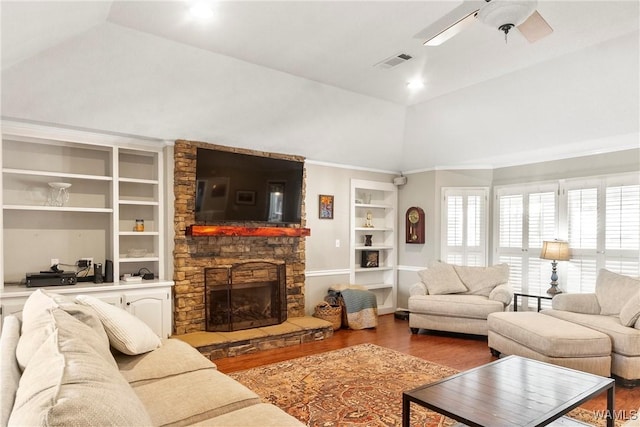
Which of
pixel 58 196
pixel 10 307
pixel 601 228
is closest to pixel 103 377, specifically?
pixel 10 307

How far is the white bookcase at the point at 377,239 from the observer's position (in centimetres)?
662

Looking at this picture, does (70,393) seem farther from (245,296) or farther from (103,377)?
(245,296)

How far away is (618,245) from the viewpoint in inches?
191

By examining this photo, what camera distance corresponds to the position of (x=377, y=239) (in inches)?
275

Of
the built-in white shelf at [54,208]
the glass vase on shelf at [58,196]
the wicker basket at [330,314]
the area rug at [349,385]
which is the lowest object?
the area rug at [349,385]

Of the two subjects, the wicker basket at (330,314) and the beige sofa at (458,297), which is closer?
the beige sofa at (458,297)

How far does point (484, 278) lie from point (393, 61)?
3303mm

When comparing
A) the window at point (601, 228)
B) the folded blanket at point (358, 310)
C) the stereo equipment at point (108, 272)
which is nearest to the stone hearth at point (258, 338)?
the folded blanket at point (358, 310)

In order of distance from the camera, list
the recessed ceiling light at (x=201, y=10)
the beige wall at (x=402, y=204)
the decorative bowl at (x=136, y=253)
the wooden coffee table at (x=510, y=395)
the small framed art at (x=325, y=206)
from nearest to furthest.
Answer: the wooden coffee table at (x=510, y=395) < the recessed ceiling light at (x=201, y=10) < the decorative bowl at (x=136, y=253) < the beige wall at (x=402, y=204) < the small framed art at (x=325, y=206)

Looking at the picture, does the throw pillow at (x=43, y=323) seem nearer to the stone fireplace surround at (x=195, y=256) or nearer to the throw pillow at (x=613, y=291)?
the stone fireplace surround at (x=195, y=256)

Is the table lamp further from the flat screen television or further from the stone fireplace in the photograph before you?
the stone fireplace

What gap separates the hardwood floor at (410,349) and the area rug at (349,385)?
22 centimetres

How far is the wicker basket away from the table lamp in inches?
106

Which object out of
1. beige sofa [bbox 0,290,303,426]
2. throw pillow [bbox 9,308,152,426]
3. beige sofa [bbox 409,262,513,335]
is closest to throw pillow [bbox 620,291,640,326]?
beige sofa [bbox 409,262,513,335]
